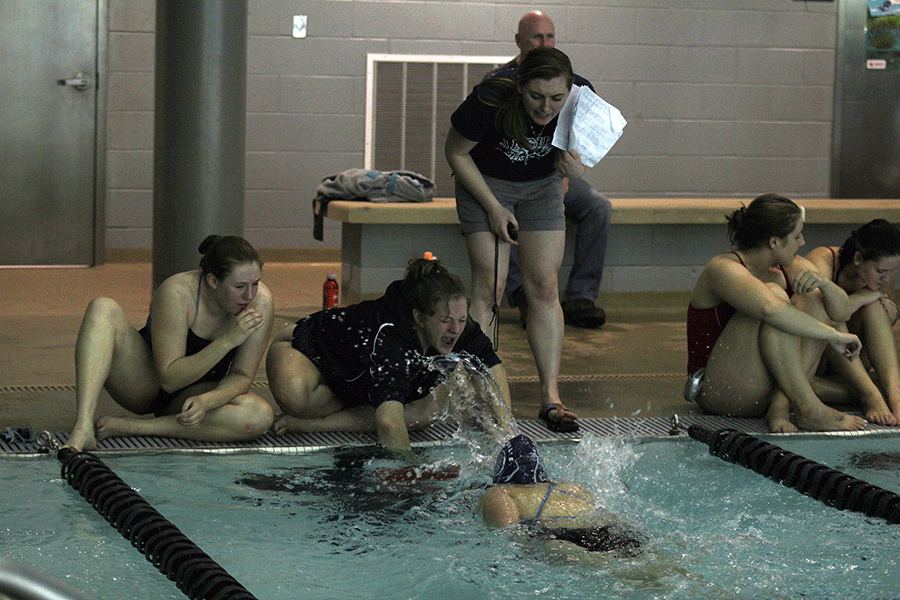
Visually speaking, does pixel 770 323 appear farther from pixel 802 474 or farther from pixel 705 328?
pixel 802 474

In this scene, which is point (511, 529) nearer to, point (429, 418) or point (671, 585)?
point (671, 585)

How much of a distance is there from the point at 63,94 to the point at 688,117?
533cm

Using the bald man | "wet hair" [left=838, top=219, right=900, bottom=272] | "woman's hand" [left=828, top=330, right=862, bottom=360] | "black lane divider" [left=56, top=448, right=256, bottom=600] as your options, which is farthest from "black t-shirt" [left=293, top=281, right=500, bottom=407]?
the bald man

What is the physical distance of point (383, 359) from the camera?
3.73 meters

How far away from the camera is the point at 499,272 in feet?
14.5

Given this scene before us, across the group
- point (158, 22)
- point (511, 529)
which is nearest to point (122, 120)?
point (158, 22)

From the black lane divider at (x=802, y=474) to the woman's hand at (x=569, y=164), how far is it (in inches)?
41.9

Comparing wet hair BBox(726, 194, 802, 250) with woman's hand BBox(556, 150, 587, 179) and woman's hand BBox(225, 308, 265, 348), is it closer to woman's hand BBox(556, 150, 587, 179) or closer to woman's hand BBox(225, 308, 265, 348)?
woman's hand BBox(556, 150, 587, 179)

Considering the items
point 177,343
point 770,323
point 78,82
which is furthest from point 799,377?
point 78,82

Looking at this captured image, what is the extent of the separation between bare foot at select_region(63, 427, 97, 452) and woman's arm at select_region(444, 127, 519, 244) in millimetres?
1655

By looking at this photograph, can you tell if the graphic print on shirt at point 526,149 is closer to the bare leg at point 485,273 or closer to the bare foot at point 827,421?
the bare leg at point 485,273

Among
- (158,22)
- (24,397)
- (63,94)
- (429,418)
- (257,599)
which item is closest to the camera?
(257,599)

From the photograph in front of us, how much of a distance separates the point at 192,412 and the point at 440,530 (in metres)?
0.99

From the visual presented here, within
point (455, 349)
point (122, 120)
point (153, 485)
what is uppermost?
point (122, 120)
